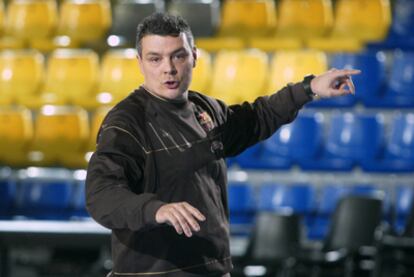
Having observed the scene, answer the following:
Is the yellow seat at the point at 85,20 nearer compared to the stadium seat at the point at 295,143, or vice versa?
the stadium seat at the point at 295,143

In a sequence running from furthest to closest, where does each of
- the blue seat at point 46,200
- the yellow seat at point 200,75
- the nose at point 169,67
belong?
the blue seat at point 46,200 < the yellow seat at point 200,75 < the nose at point 169,67

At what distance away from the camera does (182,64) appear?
115 inches

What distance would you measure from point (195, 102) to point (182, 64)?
0.75ft

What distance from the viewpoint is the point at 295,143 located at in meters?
7.91

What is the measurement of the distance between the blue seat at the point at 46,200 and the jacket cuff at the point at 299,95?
494cm

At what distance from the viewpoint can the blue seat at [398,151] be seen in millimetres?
7906

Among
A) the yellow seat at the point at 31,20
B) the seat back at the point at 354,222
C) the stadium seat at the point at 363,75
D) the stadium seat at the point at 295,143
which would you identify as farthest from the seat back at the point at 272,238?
the yellow seat at the point at 31,20

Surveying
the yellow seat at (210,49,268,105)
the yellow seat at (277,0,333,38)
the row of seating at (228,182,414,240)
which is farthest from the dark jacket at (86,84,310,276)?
the yellow seat at (277,0,333,38)

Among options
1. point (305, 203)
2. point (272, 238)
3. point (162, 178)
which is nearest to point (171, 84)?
point (162, 178)

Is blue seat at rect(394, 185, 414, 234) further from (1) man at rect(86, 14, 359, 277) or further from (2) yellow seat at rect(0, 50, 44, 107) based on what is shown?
(1) man at rect(86, 14, 359, 277)

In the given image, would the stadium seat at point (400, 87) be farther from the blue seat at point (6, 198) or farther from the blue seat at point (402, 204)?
the blue seat at point (6, 198)

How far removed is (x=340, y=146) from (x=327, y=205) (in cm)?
51

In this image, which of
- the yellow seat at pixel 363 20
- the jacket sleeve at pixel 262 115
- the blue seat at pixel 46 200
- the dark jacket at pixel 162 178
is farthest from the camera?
the yellow seat at pixel 363 20

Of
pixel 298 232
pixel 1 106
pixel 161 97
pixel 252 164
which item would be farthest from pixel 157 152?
pixel 1 106
